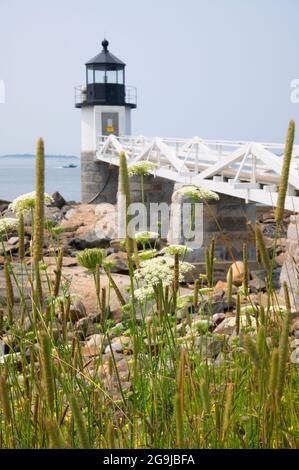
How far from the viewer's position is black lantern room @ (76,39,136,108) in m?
26.2

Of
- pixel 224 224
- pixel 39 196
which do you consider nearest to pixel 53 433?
pixel 39 196

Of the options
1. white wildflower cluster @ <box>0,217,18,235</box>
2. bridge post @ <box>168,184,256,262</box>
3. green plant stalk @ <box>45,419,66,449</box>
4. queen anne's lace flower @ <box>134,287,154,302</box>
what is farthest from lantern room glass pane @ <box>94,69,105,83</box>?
green plant stalk @ <box>45,419,66,449</box>

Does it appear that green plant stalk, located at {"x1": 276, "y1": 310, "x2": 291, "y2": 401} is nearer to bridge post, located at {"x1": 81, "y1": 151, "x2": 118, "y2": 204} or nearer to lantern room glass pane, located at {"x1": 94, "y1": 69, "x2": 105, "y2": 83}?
bridge post, located at {"x1": 81, "y1": 151, "x2": 118, "y2": 204}

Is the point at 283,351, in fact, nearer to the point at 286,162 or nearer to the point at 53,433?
the point at 53,433

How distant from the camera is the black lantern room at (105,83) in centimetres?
2617

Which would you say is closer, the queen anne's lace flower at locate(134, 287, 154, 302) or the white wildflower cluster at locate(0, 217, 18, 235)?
the queen anne's lace flower at locate(134, 287, 154, 302)

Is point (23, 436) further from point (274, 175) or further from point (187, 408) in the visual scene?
point (274, 175)

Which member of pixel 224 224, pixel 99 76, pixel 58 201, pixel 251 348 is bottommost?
pixel 58 201

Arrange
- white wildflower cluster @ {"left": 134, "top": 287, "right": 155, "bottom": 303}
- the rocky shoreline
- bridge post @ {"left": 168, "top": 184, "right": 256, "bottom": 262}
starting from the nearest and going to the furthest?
1. white wildflower cluster @ {"left": 134, "top": 287, "right": 155, "bottom": 303}
2. the rocky shoreline
3. bridge post @ {"left": 168, "top": 184, "right": 256, "bottom": 262}

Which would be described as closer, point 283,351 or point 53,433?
point 53,433

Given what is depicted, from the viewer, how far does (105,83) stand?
2639 cm
